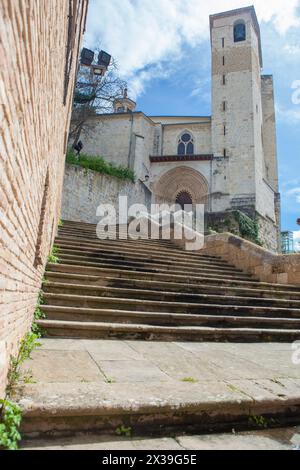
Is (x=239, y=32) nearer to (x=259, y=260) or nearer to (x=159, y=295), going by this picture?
(x=259, y=260)

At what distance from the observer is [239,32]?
88.2 feet

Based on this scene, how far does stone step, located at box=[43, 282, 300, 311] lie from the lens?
491cm

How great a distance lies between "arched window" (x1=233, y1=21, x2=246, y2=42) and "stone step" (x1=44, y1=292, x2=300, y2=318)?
27.9 m

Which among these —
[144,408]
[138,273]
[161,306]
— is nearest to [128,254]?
[138,273]

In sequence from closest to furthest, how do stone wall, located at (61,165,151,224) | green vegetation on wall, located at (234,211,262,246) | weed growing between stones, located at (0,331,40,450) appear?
weed growing between stones, located at (0,331,40,450)
stone wall, located at (61,165,151,224)
green vegetation on wall, located at (234,211,262,246)

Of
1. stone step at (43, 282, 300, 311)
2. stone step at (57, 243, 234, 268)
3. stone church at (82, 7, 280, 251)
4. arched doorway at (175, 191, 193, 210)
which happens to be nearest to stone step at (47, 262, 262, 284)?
stone step at (43, 282, 300, 311)

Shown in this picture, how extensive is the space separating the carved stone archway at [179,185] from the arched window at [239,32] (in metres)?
12.3

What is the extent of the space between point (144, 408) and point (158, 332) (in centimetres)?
229

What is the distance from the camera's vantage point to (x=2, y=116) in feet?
4.52

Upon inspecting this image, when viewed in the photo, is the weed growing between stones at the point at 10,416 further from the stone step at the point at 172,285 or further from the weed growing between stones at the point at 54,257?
the weed growing between stones at the point at 54,257

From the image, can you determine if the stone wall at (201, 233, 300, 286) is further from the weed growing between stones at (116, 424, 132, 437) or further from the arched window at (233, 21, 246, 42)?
the arched window at (233, 21, 246, 42)

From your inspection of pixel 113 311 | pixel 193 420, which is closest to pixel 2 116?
pixel 193 420

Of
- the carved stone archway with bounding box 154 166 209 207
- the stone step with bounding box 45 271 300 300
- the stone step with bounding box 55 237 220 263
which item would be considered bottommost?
the stone step with bounding box 45 271 300 300

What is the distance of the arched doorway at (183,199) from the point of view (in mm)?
25344
